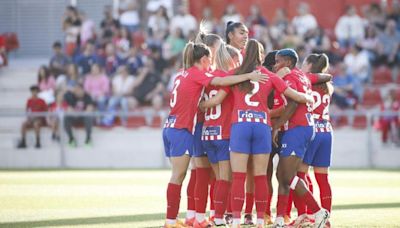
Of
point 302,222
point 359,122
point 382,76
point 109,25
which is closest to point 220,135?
point 302,222

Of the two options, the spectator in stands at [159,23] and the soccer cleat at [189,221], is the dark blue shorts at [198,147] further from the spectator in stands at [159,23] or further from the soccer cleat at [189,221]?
the spectator in stands at [159,23]

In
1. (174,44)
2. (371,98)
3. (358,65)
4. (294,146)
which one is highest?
(174,44)

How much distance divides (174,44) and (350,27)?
5.12 metres

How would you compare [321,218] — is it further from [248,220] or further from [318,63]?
[318,63]

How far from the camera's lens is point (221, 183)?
1155 centimetres

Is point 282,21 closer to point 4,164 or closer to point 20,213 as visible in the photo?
point 4,164

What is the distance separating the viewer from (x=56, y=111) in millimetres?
25391

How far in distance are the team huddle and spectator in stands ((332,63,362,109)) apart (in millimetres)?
13073

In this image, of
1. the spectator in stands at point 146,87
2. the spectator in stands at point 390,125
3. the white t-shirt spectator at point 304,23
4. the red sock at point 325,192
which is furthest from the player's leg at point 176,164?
the white t-shirt spectator at point 304,23

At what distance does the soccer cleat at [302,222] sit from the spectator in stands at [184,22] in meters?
16.8

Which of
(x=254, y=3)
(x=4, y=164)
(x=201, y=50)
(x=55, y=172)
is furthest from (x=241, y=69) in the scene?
(x=254, y=3)

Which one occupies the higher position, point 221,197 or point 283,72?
point 283,72

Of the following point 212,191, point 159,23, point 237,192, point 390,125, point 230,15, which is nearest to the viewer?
point 237,192

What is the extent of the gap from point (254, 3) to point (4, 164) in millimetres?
10231
